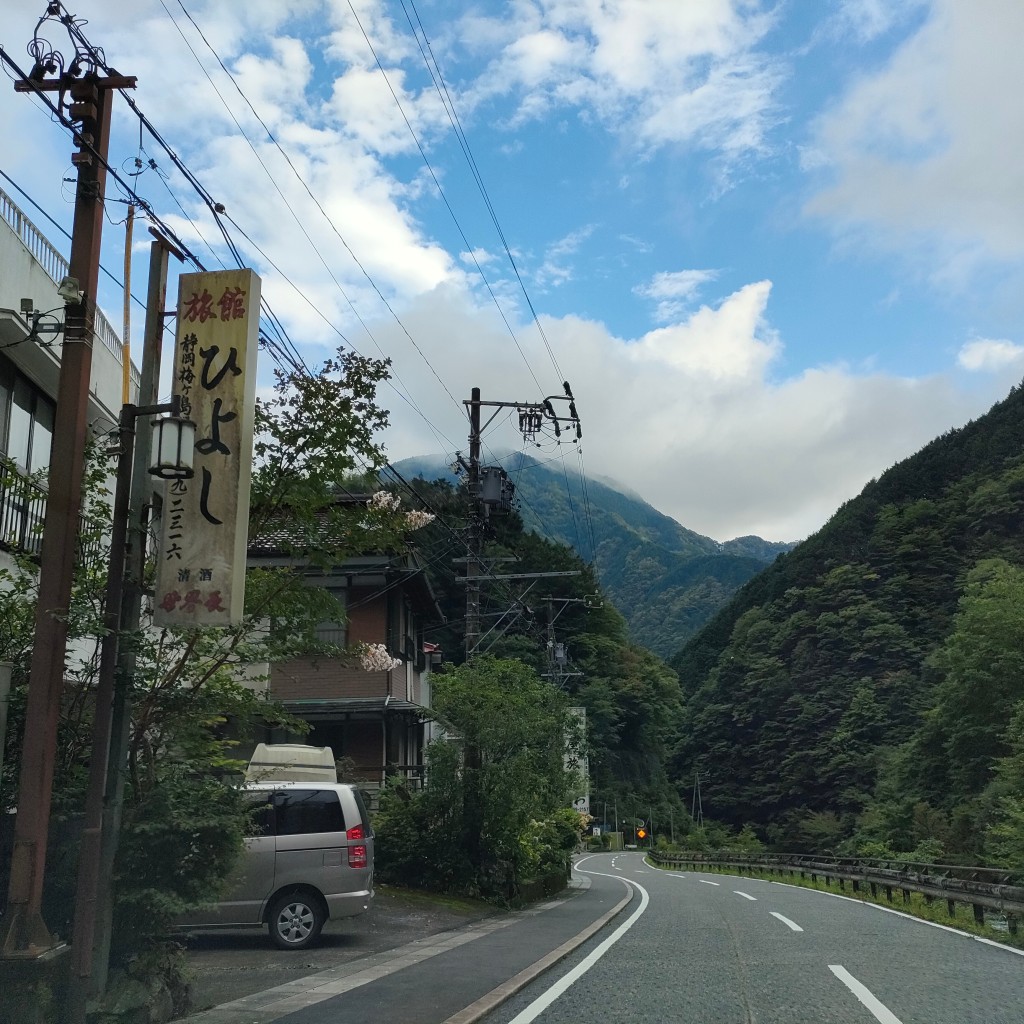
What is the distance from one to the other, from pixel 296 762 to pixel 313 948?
4186 mm

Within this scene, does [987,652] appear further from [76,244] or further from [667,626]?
[667,626]

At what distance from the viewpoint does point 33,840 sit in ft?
22.9

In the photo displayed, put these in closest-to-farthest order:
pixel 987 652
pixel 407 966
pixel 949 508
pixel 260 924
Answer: pixel 407 966, pixel 260 924, pixel 987 652, pixel 949 508

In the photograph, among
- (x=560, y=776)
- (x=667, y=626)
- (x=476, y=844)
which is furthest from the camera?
(x=667, y=626)

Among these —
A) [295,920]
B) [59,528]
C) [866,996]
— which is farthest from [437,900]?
[59,528]

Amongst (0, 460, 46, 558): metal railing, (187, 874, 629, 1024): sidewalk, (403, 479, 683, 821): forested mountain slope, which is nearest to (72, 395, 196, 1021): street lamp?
(187, 874, 629, 1024): sidewalk

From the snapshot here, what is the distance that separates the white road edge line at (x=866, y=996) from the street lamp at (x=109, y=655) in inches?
230

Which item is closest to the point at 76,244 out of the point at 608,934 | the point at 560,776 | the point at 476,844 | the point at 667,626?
the point at 608,934

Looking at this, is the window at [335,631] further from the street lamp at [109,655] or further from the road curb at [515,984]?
the street lamp at [109,655]

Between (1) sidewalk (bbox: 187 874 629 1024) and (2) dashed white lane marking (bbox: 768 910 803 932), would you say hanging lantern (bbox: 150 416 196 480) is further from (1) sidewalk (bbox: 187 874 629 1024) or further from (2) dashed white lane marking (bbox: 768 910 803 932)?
(2) dashed white lane marking (bbox: 768 910 803 932)

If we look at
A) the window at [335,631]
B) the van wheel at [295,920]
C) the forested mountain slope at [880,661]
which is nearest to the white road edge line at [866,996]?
the van wheel at [295,920]

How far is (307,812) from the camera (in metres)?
12.5

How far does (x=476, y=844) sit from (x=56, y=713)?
1271cm

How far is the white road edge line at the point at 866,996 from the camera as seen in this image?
7.58 meters
